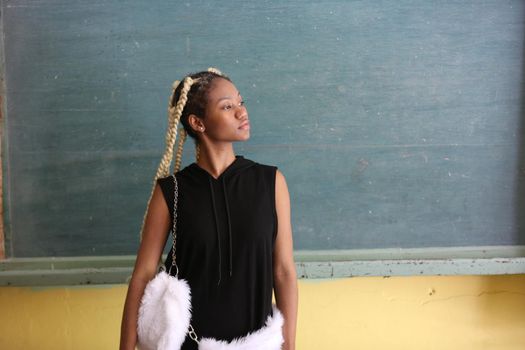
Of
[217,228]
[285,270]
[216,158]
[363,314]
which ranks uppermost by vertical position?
[216,158]

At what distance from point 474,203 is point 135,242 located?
3.62ft

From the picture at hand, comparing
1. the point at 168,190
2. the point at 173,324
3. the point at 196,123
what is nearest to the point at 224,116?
the point at 196,123

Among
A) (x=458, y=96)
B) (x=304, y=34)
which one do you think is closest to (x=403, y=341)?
(x=458, y=96)

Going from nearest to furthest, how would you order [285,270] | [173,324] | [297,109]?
[173,324] → [285,270] → [297,109]

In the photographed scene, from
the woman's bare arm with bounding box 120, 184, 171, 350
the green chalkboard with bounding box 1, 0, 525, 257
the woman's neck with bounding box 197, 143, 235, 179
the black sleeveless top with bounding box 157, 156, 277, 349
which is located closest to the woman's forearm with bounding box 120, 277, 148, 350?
the woman's bare arm with bounding box 120, 184, 171, 350

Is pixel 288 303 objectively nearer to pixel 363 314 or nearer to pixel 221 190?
pixel 221 190

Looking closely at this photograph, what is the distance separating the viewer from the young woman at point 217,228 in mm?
1141

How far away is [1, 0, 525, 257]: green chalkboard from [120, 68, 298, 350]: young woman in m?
0.42

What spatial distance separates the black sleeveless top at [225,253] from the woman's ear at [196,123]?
0.42 ft

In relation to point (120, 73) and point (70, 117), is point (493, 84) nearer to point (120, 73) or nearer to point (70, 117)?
point (120, 73)

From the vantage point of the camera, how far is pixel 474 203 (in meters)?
1.63

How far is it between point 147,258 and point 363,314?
0.82 metres

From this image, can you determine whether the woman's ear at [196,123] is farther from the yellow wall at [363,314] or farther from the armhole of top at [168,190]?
the yellow wall at [363,314]

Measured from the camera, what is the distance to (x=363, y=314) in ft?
5.40
